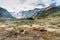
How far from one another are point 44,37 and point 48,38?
65cm

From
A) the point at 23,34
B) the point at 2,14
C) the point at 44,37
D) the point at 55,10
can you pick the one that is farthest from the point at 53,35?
the point at 2,14

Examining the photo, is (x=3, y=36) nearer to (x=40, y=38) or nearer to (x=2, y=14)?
(x=40, y=38)

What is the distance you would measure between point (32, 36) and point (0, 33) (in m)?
4.37

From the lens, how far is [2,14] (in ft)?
254

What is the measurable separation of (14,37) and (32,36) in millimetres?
1973

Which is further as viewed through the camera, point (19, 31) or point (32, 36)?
point (19, 31)

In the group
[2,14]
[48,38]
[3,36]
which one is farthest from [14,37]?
[2,14]

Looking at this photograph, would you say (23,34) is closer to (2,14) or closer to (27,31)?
(27,31)

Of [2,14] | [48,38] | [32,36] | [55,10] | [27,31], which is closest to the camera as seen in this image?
[48,38]

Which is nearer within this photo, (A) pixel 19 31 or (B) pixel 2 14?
(A) pixel 19 31

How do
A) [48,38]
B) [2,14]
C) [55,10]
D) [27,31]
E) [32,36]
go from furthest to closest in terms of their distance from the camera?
[2,14], [55,10], [27,31], [32,36], [48,38]

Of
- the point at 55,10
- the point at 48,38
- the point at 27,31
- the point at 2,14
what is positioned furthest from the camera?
the point at 2,14

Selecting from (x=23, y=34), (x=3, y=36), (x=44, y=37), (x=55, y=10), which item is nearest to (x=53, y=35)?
(x=44, y=37)

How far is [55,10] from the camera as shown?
215ft
